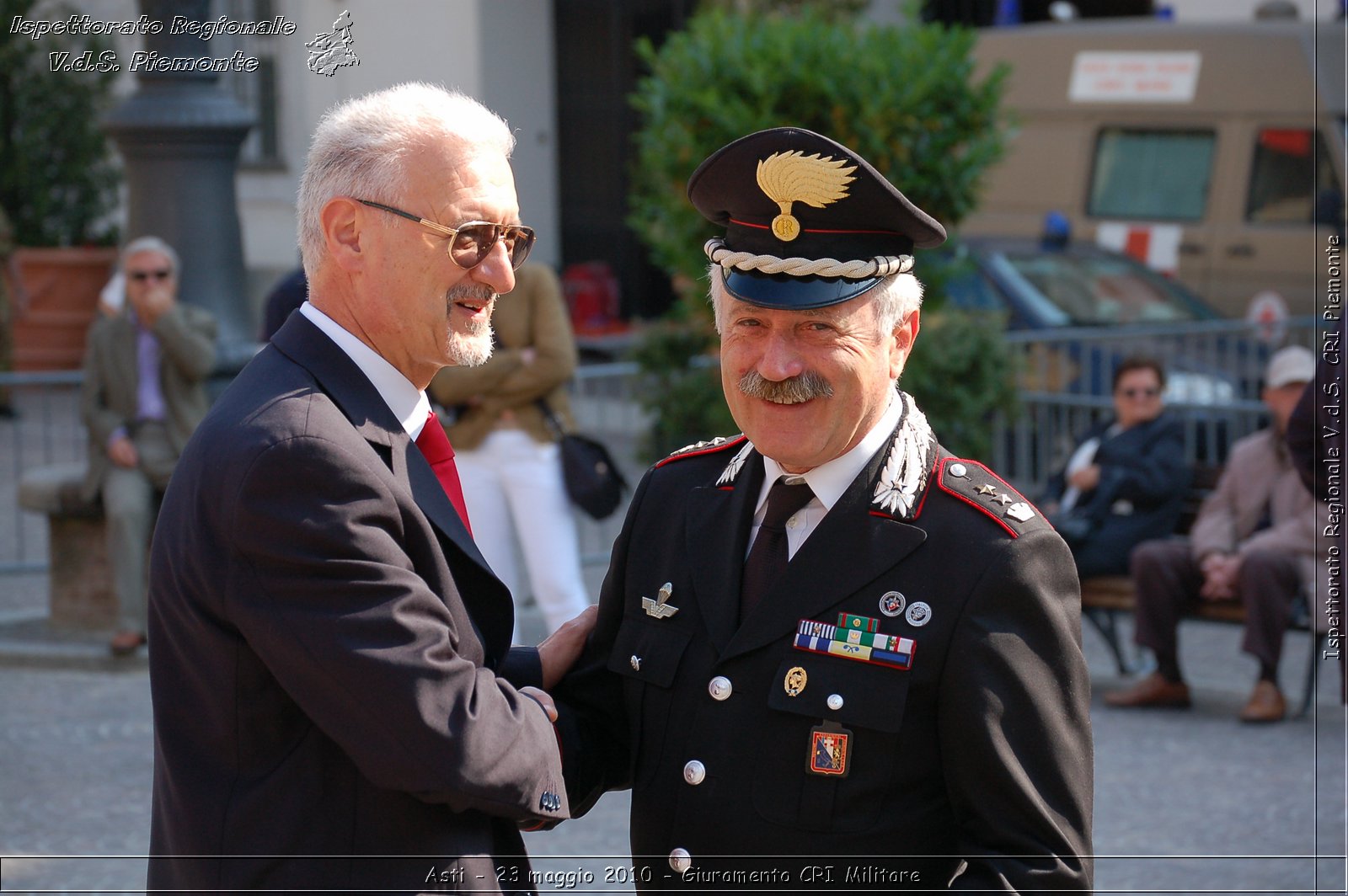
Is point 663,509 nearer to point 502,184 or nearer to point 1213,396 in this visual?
point 502,184

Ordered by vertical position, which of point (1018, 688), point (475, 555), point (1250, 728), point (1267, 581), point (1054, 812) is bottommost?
point (1250, 728)

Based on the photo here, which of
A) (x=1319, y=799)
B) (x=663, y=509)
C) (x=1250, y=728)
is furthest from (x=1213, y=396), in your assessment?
(x=663, y=509)

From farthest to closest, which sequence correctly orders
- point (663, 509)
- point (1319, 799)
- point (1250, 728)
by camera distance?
point (1250, 728) < point (1319, 799) < point (663, 509)

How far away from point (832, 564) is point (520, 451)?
13.1 ft

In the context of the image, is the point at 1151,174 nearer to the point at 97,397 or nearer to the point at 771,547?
the point at 97,397

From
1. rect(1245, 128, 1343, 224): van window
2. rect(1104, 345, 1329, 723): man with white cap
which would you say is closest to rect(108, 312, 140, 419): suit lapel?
rect(1104, 345, 1329, 723): man with white cap

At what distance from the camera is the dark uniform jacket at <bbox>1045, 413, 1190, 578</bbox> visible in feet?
23.7

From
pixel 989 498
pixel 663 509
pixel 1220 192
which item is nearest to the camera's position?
pixel 989 498

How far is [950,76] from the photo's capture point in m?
7.85

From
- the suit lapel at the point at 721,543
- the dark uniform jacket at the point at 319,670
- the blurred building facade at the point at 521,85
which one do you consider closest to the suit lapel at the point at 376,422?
the dark uniform jacket at the point at 319,670

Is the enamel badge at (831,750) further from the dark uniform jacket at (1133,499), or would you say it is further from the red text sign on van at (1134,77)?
the red text sign on van at (1134,77)

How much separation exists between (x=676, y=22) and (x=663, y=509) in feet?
48.3

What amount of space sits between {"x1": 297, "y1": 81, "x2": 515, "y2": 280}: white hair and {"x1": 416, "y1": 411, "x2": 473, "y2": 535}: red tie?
12.2 inches

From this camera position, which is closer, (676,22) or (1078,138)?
(1078,138)
